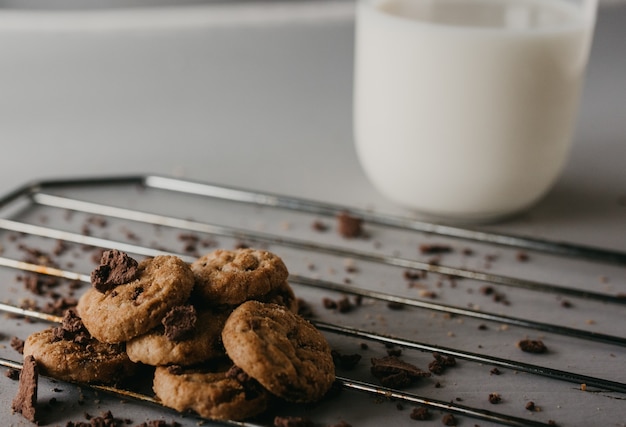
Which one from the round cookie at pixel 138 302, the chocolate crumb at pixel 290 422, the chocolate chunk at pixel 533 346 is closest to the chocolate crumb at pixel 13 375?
the round cookie at pixel 138 302

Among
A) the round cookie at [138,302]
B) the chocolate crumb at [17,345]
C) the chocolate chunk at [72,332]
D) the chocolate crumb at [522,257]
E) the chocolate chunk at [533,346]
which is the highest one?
the round cookie at [138,302]

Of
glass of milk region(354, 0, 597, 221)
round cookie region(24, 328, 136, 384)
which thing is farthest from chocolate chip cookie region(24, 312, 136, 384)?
glass of milk region(354, 0, 597, 221)

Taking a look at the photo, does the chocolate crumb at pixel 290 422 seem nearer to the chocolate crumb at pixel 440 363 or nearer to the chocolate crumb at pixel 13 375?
the chocolate crumb at pixel 440 363

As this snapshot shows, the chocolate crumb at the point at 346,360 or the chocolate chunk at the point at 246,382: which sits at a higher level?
the chocolate chunk at the point at 246,382

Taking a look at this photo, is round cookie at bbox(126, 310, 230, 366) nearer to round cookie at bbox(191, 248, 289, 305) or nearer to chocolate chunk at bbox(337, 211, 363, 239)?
round cookie at bbox(191, 248, 289, 305)

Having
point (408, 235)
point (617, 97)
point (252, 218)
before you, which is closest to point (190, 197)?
point (252, 218)

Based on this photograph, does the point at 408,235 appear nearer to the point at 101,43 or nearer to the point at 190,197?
the point at 190,197
